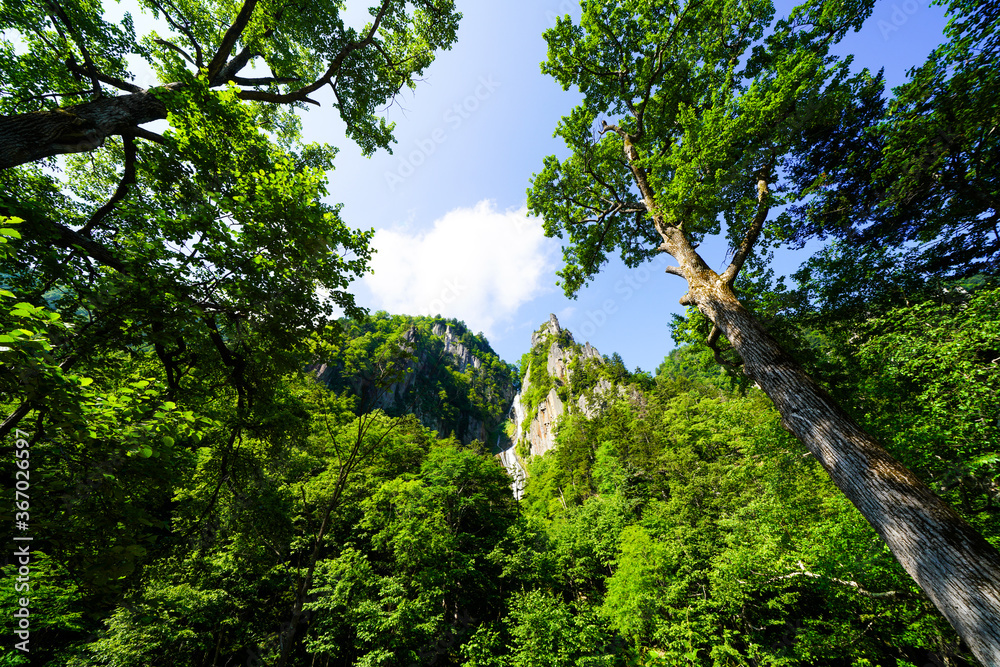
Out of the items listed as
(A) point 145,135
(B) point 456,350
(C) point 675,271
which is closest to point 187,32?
(A) point 145,135

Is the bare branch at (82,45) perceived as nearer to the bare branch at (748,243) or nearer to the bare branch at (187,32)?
the bare branch at (187,32)

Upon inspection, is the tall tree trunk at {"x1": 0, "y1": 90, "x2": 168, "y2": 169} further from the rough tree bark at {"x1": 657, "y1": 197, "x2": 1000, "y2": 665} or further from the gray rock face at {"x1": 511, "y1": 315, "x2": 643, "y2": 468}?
the gray rock face at {"x1": 511, "y1": 315, "x2": 643, "y2": 468}

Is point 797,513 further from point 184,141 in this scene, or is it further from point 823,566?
point 184,141

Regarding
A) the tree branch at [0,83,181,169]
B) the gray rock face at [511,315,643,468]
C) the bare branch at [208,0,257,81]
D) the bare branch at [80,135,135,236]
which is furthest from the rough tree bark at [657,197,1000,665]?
the gray rock face at [511,315,643,468]

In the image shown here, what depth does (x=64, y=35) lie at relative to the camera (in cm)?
402

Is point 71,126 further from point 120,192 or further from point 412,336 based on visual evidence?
point 412,336

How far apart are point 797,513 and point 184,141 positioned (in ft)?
51.4

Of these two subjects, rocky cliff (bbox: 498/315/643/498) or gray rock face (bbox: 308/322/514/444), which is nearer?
rocky cliff (bbox: 498/315/643/498)

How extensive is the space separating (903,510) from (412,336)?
7543 millimetres

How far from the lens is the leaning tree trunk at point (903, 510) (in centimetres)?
218

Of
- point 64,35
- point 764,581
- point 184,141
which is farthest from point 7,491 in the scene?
point 764,581

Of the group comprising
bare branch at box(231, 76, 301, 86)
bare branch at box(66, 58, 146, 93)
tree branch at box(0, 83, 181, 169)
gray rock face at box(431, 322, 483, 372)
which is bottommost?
tree branch at box(0, 83, 181, 169)

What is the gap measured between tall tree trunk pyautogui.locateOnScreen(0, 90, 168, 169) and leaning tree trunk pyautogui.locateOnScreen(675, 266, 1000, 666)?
8143mm

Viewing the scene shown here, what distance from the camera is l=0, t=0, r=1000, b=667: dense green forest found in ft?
9.10
